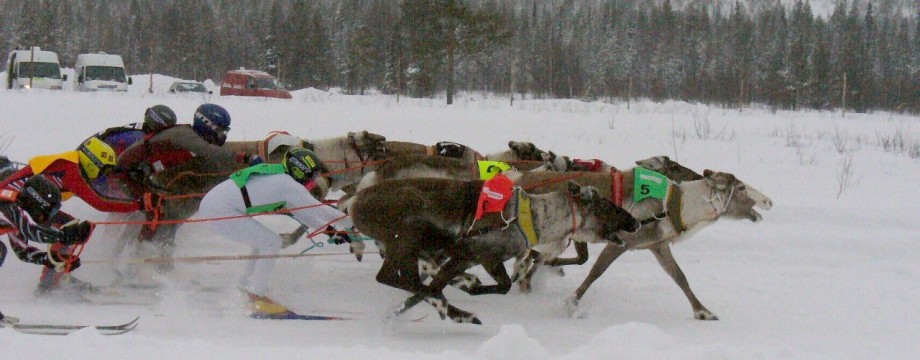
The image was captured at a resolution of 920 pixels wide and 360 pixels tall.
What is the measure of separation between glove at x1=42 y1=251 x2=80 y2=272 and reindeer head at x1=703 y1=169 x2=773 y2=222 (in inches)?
188

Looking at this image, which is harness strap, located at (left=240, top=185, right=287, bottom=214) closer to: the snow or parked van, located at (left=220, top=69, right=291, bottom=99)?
the snow

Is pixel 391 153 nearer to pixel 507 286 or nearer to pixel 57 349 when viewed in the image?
pixel 507 286

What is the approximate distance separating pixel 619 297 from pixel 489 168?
1554mm

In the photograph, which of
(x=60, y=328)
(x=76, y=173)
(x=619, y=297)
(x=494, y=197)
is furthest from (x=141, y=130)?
(x=619, y=297)

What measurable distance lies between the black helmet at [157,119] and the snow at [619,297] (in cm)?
85

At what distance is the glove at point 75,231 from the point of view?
19.0ft

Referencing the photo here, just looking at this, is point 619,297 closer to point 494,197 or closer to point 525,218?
point 525,218

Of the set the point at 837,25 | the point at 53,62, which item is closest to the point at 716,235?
the point at 53,62

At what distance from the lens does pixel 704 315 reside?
21.1 ft

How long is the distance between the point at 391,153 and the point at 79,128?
22.4ft

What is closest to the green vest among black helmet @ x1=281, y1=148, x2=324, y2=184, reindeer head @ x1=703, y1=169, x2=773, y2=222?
black helmet @ x1=281, y1=148, x2=324, y2=184

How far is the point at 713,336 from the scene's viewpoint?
5.82 meters

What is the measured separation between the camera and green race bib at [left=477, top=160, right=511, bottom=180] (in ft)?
24.1

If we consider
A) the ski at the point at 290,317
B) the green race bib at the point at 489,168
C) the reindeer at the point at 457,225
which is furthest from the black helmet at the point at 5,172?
the green race bib at the point at 489,168
